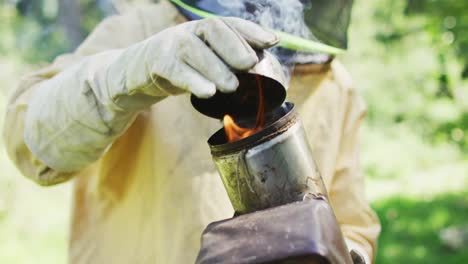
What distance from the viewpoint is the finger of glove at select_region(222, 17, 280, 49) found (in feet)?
4.03

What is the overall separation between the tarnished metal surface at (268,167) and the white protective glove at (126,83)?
127mm

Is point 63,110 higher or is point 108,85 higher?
point 108,85

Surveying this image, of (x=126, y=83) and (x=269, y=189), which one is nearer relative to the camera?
(x=269, y=189)

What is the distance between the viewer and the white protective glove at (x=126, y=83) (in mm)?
1195

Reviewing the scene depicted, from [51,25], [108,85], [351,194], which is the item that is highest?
[108,85]

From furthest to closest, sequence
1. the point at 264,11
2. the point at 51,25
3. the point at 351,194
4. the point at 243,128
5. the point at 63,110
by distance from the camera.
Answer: the point at 51,25
the point at 351,194
the point at 264,11
the point at 63,110
the point at 243,128

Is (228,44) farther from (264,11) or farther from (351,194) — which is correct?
(351,194)

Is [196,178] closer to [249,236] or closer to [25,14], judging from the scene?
[249,236]

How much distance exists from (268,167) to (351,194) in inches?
29.8

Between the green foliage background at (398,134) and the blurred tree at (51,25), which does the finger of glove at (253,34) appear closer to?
the green foliage background at (398,134)

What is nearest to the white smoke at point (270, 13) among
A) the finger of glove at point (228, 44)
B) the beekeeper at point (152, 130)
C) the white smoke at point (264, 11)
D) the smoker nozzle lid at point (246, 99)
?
the white smoke at point (264, 11)

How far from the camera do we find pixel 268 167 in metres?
1.24

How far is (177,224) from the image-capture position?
1640 millimetres

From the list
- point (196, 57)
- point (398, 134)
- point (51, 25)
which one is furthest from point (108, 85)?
point (398, 134)
